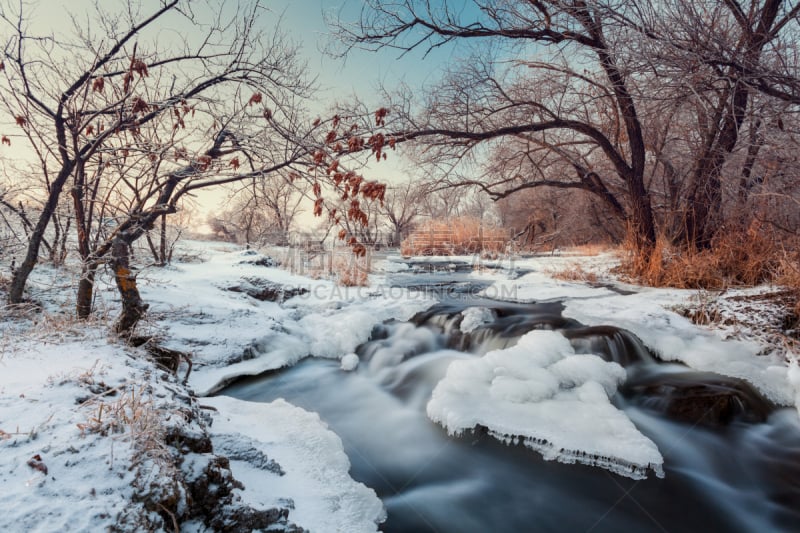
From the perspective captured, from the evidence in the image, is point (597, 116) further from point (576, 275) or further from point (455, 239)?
point (455, 239)

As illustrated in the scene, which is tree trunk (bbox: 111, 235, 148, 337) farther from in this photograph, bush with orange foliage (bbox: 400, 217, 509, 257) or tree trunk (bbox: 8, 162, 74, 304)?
bush with orange foliage (bbox: 400, 217, 509, 257)

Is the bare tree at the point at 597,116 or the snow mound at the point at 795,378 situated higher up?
the bare tree at the point at 597,116

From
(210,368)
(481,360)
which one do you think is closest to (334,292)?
(210,368)

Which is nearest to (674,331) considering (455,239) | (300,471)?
(300,471)

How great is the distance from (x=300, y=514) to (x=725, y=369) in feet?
11.8

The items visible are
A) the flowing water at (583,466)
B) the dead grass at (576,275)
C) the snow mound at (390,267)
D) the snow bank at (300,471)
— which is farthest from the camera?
the snow mound at (390,267)

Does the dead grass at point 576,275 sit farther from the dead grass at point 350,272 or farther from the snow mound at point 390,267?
the snow mound at point 390,267

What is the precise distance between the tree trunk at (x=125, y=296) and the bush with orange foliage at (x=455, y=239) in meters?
11.9

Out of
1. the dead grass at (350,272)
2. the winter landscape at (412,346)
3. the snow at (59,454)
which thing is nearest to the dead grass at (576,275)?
the winter landscape at (412,346)

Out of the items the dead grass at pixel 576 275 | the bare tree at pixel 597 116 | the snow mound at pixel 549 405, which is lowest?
the snow mound at pixel 549 405

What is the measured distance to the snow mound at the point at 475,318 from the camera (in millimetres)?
4656

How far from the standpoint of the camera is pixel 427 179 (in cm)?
725

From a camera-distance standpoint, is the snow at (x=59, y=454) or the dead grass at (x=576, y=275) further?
the dead grass at (x=576, y=275)

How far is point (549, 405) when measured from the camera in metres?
2.79
